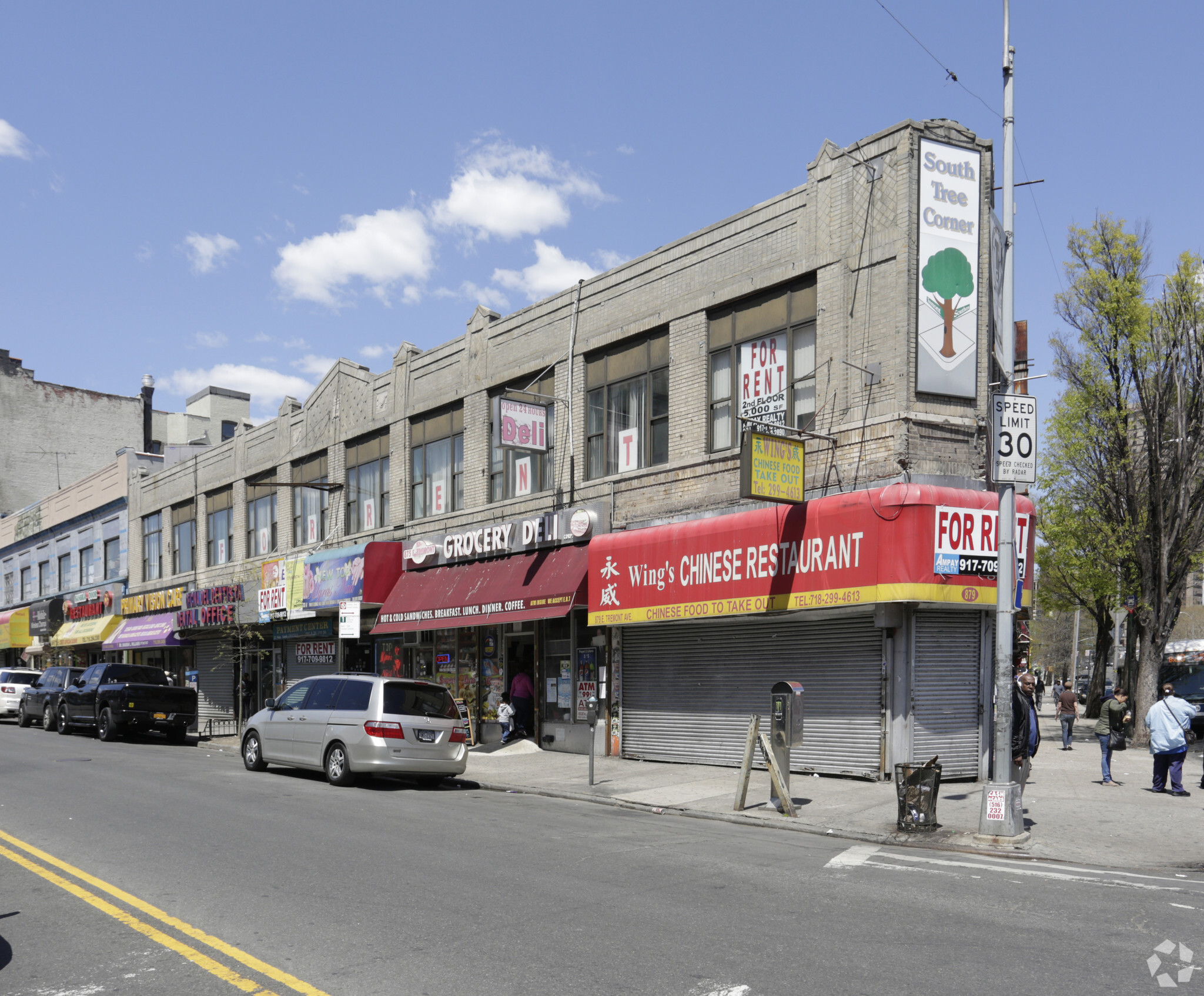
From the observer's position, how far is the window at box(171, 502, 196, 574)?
3747 cm

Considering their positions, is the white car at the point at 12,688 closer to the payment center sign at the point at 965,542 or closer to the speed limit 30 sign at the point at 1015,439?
the payment center sign at the point at 965,542

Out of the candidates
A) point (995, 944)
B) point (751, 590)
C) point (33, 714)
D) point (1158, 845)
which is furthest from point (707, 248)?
point (33, 714)

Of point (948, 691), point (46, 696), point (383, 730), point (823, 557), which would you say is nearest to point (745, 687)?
point (823, 557)

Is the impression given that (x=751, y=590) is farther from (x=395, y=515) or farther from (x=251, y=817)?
(x=395, y=515)

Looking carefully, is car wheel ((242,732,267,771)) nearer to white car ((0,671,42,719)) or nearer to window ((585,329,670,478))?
window ((585,329,670,478))

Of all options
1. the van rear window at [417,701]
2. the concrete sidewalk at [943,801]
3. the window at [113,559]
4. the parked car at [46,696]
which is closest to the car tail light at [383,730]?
the van rear window at [417,701]

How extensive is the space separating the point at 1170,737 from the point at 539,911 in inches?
428

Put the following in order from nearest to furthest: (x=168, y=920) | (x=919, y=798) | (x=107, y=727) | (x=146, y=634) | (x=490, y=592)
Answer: (x=168, y=920)
(x=919, y=798)
(x=490, y=592)
(x=107, y=727)
(x=146, y=634)

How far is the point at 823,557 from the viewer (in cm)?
1546

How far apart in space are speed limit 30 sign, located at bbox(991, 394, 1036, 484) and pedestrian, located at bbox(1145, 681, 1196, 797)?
5483 millimetres

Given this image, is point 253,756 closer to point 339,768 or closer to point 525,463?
point 339,768

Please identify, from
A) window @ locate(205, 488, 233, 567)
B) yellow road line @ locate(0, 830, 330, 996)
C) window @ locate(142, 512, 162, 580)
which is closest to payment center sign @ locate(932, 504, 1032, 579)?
yellow road line @ locate(0, 830, 330, 996)

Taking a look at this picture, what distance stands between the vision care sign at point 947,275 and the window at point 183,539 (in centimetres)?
2874

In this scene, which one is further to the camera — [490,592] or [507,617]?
[490,592]
